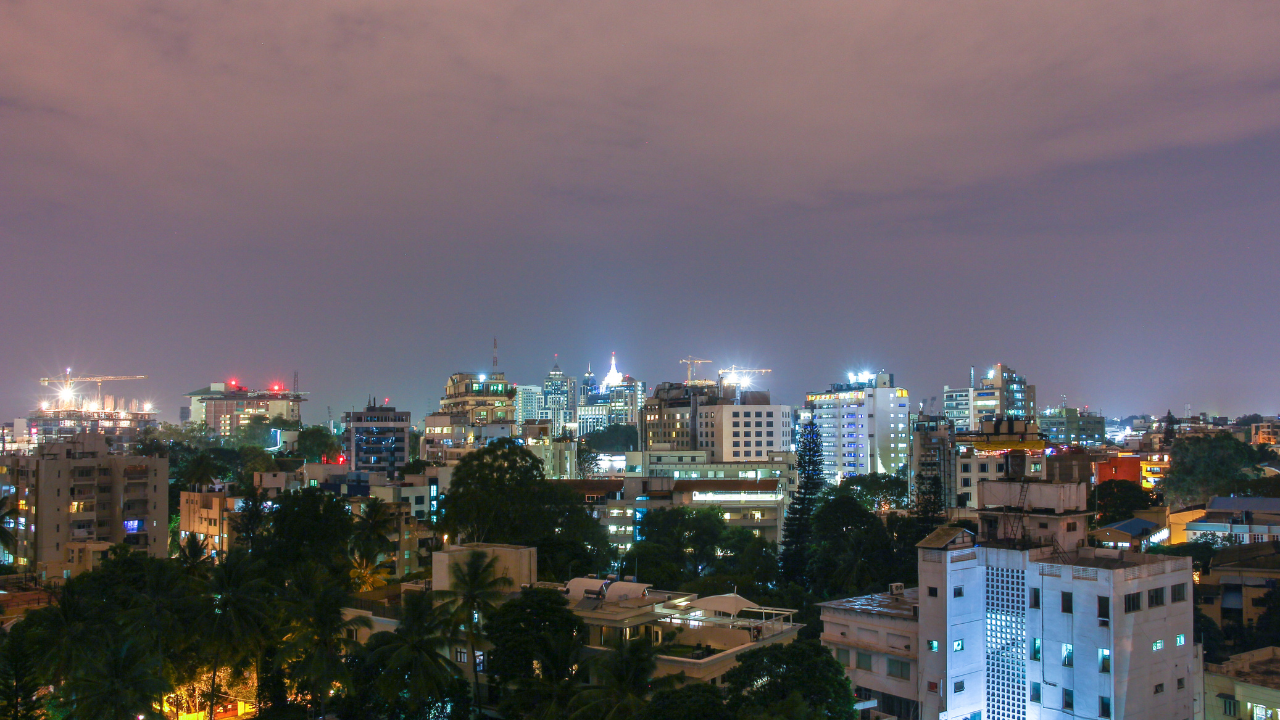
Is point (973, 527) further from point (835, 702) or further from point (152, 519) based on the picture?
point (152, 519)

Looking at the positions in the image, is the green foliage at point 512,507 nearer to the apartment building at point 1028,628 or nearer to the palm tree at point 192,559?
the palm tree at point 192,559

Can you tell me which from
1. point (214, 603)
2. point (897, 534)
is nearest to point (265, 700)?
point (214, 603)

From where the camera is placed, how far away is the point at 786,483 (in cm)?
7669

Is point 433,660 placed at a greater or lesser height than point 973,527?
lesser

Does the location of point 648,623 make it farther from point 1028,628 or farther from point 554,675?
point 1028,628

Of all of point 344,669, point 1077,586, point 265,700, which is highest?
point 1077,586

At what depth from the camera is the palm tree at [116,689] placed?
2422 cm

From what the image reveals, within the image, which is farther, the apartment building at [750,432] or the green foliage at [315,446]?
the green foliage at [315,446]

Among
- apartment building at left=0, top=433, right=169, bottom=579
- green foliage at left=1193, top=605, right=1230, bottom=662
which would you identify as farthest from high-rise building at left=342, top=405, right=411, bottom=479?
green foliage at left=1193, top=605, right=1230, bottom=662

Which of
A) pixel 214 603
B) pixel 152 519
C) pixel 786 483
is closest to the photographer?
pixel 214 603

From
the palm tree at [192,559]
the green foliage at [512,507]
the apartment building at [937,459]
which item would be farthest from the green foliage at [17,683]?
the apartment building at [937,459]

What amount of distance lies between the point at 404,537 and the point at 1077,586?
118 feet

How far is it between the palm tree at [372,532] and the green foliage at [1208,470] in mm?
57595

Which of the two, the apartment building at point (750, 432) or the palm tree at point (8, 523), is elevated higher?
the apartment building at point (750, 432)
